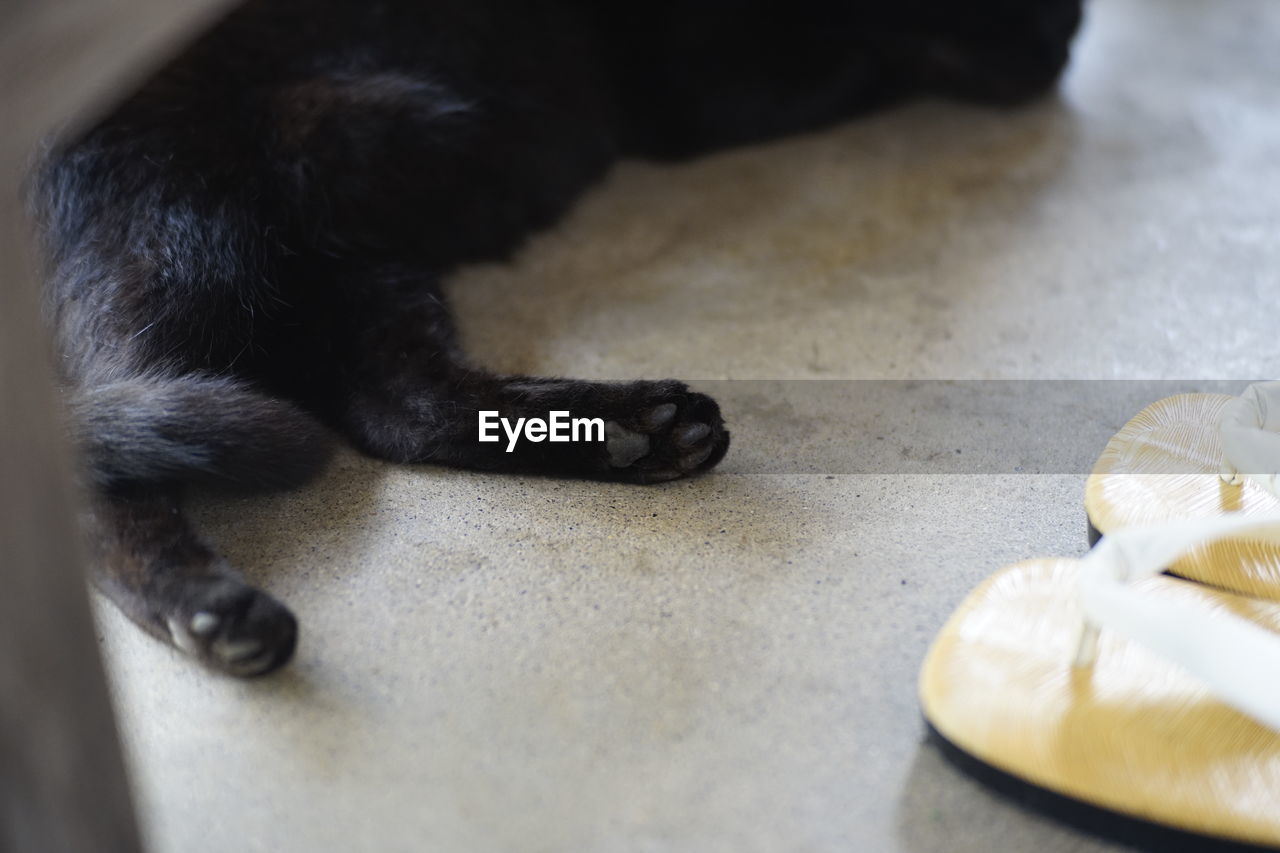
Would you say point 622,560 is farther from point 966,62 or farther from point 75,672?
point 966,62

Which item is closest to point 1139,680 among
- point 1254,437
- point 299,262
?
point 1254,437

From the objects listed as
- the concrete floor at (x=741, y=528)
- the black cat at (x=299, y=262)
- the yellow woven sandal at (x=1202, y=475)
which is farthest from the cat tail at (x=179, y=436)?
the yellow woven sandal at (x=1202, y=475)

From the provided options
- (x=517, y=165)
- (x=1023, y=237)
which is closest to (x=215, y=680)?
(x=517, y=165)

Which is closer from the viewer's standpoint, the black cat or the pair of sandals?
the pair of sandals

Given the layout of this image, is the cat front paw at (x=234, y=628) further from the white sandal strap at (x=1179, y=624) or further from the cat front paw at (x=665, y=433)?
the white sandal strap at (x=1179, y=624)

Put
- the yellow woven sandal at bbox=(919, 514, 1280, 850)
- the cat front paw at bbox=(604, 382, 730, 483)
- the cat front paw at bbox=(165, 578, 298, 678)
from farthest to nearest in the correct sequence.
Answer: the cat front paw at bbox=(604, 382, 730, 483) < the cat front paw at bbox=(165, 578, 298, 678) < the yellow woven sandal at bbox=(919, 514, 1280, 850)

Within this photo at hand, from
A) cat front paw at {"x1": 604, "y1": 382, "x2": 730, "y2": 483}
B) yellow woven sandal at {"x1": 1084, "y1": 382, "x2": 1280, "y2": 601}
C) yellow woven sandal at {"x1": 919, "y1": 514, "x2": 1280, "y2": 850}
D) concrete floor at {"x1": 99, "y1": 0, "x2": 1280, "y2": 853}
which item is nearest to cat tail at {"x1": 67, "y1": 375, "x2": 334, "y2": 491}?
concrete floor at {"x1": 99, "y1": 0, "x2": 1280, "y2": 853}

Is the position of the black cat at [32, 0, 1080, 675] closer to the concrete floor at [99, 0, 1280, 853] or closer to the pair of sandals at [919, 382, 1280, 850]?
the concrete floor at [99, 0, 1280, 853]
